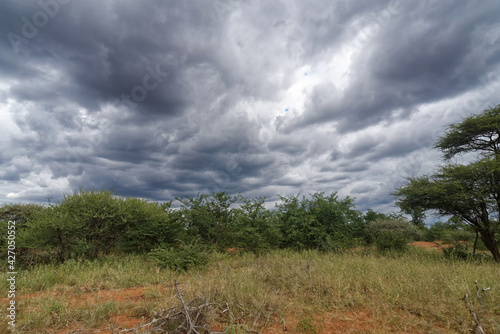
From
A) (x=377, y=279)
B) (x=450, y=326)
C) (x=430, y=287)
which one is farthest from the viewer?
(x=377, y=279)

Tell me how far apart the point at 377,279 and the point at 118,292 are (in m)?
6.81

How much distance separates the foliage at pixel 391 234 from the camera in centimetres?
1469

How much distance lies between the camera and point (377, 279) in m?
6.23

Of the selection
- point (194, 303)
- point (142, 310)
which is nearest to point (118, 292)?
point (142, 310)

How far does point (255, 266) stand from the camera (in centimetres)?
809

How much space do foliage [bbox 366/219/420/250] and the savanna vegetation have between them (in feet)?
0.37

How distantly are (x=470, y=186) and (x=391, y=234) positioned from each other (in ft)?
16.8

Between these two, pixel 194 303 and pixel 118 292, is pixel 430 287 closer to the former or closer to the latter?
pixel 194 303

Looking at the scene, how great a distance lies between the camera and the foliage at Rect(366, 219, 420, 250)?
1469cm

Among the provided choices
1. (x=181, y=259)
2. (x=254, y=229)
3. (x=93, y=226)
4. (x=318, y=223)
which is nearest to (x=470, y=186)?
(x=318, y=223)

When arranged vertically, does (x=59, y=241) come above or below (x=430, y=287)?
above

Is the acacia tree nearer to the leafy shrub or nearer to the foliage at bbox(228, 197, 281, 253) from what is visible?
the foliage at bbox(228, 197, 281, 253)

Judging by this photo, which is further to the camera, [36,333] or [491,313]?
[491,313]

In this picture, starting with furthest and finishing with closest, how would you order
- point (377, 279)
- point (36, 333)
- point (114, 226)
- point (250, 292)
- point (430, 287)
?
1. point (114, 226)
2. point (377, 279)
3. point (430, 287)
4. point (250, 292)
5. point (36, 333)
